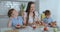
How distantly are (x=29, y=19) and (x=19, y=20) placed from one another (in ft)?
0.26

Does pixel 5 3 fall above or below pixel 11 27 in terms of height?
above

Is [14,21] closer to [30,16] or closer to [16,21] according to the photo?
[16,21]

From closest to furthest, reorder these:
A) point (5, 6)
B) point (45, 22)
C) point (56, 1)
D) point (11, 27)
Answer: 1. point (11, 27)
2. point (45, 22)
3. point (56, 1)
4. point (5, 6)

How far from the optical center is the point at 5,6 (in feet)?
5.38

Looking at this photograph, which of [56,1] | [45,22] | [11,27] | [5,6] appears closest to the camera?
[11,27]

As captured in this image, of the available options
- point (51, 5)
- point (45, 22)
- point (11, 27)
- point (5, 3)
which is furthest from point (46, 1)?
point (11, 27)

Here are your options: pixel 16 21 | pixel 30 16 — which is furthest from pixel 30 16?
pixel 16 21

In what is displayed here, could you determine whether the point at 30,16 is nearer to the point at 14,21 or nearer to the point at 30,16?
the point at 30,16

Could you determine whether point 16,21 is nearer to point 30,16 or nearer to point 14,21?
point 14,21

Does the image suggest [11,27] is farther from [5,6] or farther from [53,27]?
[5,6]

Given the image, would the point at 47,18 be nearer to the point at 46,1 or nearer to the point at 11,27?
the point at 11,27

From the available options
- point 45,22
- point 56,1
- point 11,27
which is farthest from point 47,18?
point 56,1

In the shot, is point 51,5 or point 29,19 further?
point 51,5

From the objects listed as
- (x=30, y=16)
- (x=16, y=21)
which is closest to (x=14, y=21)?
(x=16, y=21)
